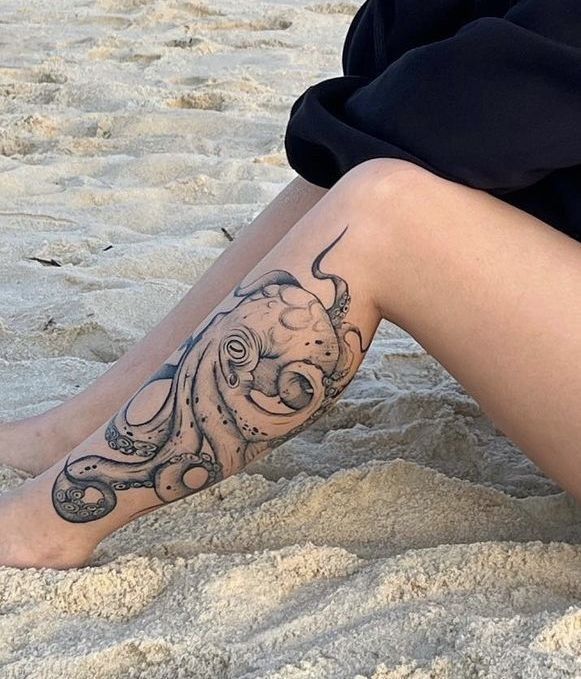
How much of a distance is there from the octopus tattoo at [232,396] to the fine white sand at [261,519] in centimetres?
10

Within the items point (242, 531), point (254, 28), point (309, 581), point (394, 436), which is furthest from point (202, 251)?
point (254, 28)

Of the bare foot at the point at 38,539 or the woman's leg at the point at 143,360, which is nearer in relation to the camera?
the bare foot at the point at 38,539

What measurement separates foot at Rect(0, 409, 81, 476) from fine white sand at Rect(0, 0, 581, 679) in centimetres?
5

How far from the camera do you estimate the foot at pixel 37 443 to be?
1449 millimetres

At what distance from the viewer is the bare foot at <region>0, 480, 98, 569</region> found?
3.83 feet

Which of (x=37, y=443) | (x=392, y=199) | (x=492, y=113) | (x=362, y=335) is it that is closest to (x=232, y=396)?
(x=362, y=335)

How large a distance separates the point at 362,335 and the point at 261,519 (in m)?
0.29

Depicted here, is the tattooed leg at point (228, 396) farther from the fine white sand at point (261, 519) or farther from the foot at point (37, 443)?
the foot at point (37, 443)

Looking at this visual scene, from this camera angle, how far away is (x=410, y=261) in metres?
1.04

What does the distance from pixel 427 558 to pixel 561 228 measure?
36cm

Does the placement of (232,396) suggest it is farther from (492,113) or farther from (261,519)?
(492,113)

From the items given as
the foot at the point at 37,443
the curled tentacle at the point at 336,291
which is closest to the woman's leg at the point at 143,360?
the foot at the point at 37,443

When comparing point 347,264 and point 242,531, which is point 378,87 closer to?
point 347,264

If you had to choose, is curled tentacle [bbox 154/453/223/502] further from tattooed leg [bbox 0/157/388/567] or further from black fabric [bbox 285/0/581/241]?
black fabric [bbox 285/0/581/241]
